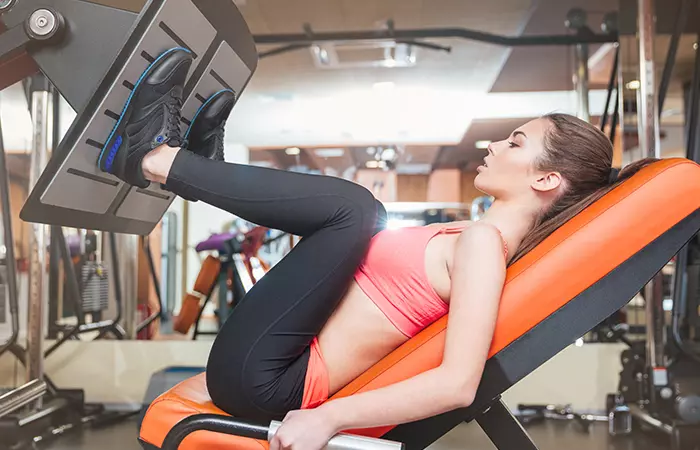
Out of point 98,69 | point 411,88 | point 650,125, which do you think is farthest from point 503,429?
point 411,88

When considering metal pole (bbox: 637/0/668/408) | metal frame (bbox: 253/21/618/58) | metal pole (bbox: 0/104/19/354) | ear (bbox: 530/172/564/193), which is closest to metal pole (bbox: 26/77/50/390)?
metal pole (bbox: 0/104/19/354)

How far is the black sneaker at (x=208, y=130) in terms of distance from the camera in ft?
4.42

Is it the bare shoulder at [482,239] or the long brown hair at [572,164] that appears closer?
the bare shoulder at [482,239]

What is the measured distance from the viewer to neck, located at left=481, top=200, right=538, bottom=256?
106 cm

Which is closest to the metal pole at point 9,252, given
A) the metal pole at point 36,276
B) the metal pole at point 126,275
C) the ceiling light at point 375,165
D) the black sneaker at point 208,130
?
A: the metal pole at point 36,276

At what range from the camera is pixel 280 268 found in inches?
38.3

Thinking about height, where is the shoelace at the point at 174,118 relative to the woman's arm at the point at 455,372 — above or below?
above

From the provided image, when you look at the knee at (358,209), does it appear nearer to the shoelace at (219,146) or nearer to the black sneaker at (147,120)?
the black sneaker at (147,120)

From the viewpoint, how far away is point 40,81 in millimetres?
2713

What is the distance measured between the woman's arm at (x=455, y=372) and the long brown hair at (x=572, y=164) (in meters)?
0.18

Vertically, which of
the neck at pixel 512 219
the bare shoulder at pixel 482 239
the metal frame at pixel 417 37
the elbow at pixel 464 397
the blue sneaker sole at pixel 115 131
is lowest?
the elbow at pixel 464 397

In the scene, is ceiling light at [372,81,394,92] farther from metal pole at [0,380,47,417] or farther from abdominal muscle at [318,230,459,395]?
abdominal muscle at [318,230,459,395]

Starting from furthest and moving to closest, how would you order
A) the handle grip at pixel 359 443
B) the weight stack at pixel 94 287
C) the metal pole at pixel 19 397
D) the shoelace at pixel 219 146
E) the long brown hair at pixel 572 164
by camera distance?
the weight stack at pixel 94 287
the metal pole at pixel 19 397
the shoelace at pixel 219 146
the long brown hair at pixel 572 164
the handle grip at pixel 359 443

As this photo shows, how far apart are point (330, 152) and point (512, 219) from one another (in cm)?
212
